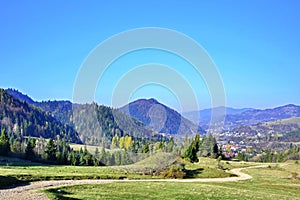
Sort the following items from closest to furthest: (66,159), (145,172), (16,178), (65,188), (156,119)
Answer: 1. (65,188)
2. (16,178)
3. (145,172)
4. (156,119)
5. (66,159)

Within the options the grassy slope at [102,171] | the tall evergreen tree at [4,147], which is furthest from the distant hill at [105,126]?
the grassy slope at [102,171]

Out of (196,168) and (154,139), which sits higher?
(154,139)

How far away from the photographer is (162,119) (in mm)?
81812

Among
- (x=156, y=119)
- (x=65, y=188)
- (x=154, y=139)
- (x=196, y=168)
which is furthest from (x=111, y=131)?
(x=65, y=188)

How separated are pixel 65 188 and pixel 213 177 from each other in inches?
1441

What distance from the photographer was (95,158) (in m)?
90.9

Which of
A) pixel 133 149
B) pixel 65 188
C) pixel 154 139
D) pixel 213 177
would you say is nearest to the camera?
pixel 65 188

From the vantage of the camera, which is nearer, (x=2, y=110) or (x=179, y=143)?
(x=179, y=143)

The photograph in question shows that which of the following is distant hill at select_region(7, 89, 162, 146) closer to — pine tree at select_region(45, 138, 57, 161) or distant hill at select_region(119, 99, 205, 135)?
distant hill at select_region(119, 99, 205, 135)

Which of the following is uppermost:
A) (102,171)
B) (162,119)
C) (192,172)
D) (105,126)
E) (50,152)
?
(105,126)

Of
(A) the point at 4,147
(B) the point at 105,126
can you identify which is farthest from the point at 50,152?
(B) the point at 105,126

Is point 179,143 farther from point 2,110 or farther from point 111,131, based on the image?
point 2,110

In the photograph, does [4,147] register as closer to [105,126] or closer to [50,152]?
[50,152]

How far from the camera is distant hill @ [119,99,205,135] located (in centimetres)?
8106
